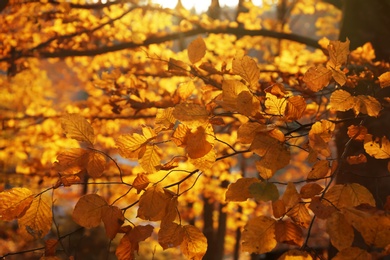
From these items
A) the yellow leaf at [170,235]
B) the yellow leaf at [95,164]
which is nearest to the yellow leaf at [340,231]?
the yellow leaf at [170,235]

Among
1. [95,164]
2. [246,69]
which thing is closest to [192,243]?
[95,164]

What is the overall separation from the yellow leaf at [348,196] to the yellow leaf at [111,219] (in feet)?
2.42

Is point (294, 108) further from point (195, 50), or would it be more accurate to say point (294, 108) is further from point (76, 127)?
point (76, 127)

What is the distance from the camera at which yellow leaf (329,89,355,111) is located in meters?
1.62

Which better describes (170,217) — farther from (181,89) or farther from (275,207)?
(181,89)

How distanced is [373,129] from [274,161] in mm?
2875

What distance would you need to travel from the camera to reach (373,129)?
3969 millimetres

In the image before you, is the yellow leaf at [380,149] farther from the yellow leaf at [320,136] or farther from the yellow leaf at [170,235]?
the yellow leaf at [170,235]

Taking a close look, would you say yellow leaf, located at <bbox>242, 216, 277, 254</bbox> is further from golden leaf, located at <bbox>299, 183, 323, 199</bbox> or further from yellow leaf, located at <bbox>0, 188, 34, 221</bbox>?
yellow leaf, located at <bbox>0, 188, 34, 221</bbox>

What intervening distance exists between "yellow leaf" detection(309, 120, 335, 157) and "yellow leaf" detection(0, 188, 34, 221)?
3.24ft

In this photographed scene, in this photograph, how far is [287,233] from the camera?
145cm

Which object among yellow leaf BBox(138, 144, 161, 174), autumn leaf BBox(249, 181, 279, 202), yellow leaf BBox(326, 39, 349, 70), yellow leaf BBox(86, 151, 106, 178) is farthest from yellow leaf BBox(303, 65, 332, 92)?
yellow leaf BBox(86, 151, 106, 178)

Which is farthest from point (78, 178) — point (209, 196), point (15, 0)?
point (209, 196)

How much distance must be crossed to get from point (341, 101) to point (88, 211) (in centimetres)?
99
